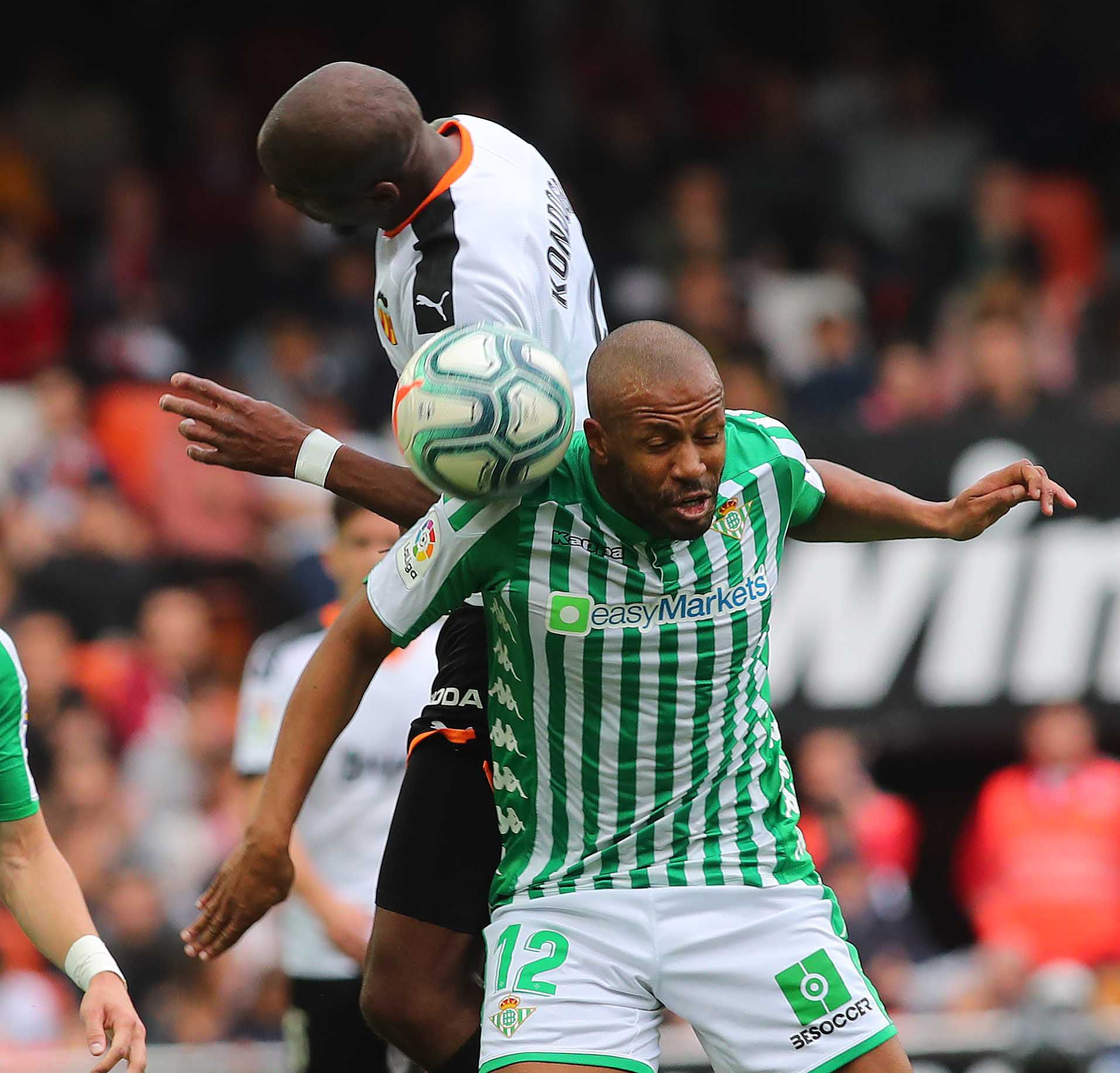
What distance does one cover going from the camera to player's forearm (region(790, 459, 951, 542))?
197 inches

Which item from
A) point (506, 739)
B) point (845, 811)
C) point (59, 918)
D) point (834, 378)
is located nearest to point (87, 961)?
point (59, 918)

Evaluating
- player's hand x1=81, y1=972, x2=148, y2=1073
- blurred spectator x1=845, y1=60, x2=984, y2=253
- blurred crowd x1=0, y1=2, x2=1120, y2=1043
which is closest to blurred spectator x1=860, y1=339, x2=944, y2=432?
blurred crowd x1=0, y1=2, x2=1120, y2=1043

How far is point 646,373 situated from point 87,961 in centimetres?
179

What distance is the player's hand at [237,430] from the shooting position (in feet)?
15.2

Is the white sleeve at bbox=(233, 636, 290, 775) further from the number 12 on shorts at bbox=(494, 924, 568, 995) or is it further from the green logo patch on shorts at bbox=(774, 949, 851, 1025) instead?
the green logo patch on shorts at bbox=(774, 949, 851, 1025)

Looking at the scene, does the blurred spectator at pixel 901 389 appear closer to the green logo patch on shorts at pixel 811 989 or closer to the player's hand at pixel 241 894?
the green logo patch on shorts at pixel 811 989

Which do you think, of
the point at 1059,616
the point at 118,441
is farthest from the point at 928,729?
the point at 118,441

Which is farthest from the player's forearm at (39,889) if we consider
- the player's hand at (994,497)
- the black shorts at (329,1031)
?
the player's hand at (994,497)

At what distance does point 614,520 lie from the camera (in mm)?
4680

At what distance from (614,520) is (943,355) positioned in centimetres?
771

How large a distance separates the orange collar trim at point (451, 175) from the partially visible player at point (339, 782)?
194 centimetres

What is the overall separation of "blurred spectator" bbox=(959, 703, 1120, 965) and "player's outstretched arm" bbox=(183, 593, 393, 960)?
224 inches

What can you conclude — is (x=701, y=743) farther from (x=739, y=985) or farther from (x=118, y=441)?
(x=118, y=441)

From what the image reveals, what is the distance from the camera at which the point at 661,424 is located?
4.45 meters
